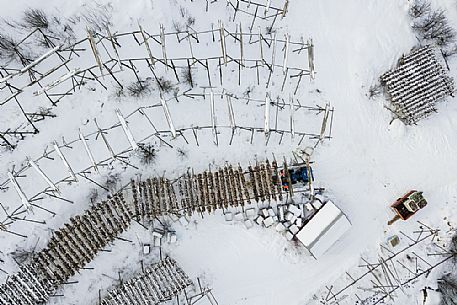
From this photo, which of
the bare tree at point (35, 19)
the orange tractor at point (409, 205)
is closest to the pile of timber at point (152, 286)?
the orange tractor at point (409, 205)

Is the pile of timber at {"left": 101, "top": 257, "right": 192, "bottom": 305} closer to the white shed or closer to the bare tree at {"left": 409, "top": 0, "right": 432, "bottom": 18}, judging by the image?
the white shed

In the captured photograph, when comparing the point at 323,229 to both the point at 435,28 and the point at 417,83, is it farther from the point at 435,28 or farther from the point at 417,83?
the point at 435,28

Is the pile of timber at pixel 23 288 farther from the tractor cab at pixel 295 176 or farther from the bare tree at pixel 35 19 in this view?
the tractor cab at pixel 295 176

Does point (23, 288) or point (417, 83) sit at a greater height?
point (23, 288)

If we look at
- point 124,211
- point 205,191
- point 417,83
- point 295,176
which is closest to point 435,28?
point 417,83

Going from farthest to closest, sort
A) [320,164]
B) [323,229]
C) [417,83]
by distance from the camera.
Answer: [320,164] → [417,83] → [323,229]

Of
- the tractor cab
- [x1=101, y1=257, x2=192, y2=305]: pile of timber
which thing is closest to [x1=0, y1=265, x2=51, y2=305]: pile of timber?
[x1=101, y1=257, x2=192, y2=305]: pile of timber
